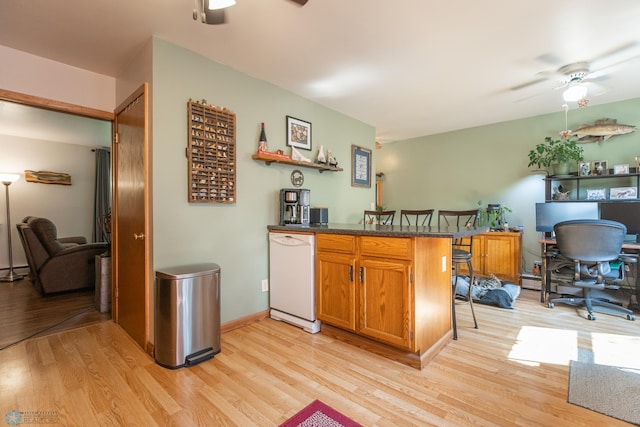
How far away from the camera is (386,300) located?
214 centimetres

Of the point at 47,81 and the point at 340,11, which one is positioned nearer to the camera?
the point at 340,11

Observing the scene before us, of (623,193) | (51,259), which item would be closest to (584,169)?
(623,193)

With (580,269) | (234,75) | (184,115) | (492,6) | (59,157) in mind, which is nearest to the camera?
(492,6)

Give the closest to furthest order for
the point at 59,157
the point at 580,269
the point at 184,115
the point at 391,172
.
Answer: the point at 184,115 < the point at 580,269 < the point at 59,157 < the point at 391,172

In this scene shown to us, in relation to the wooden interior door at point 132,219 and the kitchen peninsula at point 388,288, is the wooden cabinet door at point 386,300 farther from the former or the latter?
the wooden interior door at point 132,219

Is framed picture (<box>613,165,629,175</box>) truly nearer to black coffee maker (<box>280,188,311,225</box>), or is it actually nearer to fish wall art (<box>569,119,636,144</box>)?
fish wall art (<box>569,119,636,144</box>)

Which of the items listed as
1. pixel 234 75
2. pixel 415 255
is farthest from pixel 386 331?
pixel 234 75

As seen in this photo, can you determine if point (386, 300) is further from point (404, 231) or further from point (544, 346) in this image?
point (544, 346)

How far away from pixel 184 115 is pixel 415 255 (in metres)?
2.13

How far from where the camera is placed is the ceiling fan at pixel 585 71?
2547 millimetres

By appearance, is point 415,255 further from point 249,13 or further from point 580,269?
point 580,269

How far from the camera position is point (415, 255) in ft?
6.49

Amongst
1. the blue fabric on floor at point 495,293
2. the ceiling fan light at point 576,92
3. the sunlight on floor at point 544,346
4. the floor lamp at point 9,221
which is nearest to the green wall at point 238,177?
the blue fabric on floor at point 495,293

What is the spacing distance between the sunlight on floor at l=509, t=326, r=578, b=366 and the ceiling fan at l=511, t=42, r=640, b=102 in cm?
235
